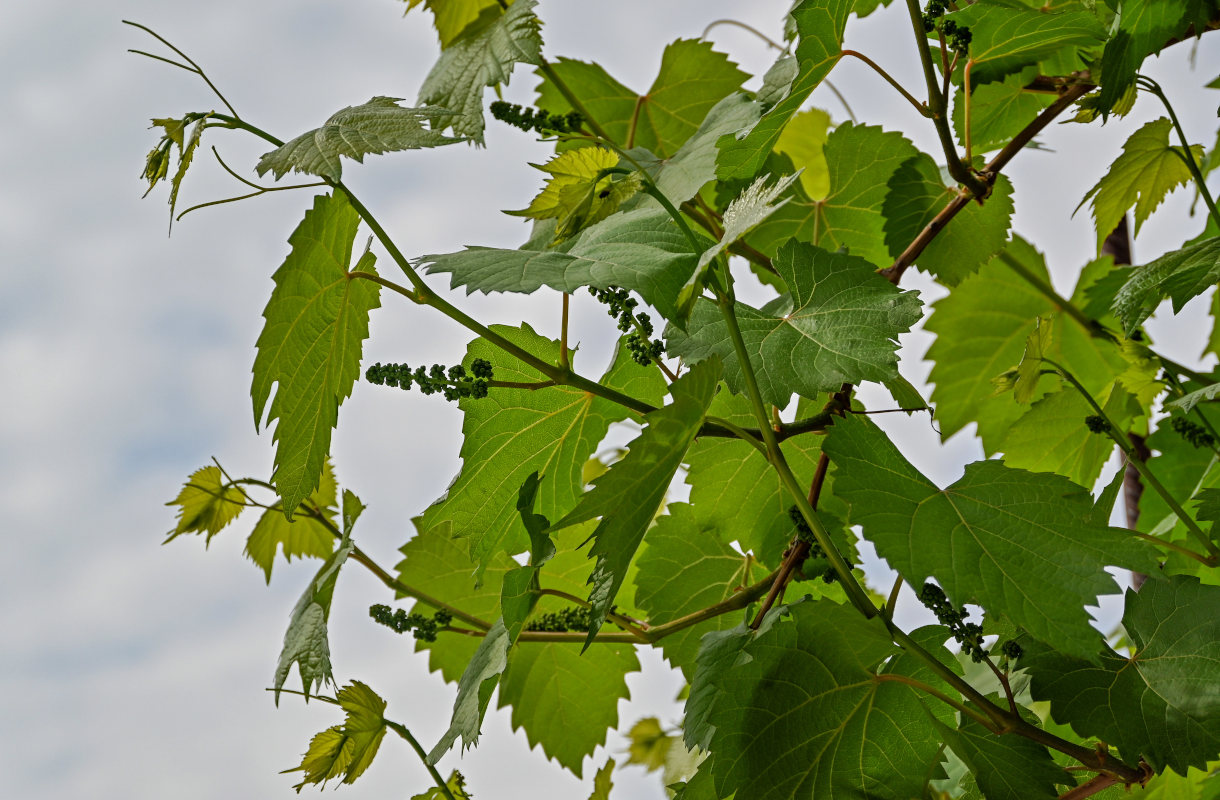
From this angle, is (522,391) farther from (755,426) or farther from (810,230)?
(810,230)

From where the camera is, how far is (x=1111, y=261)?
1134 millimetres

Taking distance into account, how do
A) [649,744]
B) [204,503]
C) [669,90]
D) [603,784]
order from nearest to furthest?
[603,784]
[204,503]
[669,90]
[649,744]

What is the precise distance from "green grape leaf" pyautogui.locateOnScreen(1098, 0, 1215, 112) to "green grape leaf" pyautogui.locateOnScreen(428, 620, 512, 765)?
505 millimetres

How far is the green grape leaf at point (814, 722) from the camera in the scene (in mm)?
519

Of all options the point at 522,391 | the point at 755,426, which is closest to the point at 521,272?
the point at 522,391

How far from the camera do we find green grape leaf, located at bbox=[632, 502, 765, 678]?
805mm

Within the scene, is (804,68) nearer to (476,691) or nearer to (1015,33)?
(1015,33)

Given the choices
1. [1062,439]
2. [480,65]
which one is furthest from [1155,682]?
[480,65]

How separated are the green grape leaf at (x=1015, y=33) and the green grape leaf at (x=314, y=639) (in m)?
0.58

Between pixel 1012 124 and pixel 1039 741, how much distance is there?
56 cm

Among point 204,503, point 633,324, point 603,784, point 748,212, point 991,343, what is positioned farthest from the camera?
point 991,343

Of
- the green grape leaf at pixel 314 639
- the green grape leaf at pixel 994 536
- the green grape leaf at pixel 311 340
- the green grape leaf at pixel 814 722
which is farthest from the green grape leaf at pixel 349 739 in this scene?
the green grape leaf at pixel 994 536

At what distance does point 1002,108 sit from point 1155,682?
0.52m

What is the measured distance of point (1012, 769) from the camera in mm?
515
